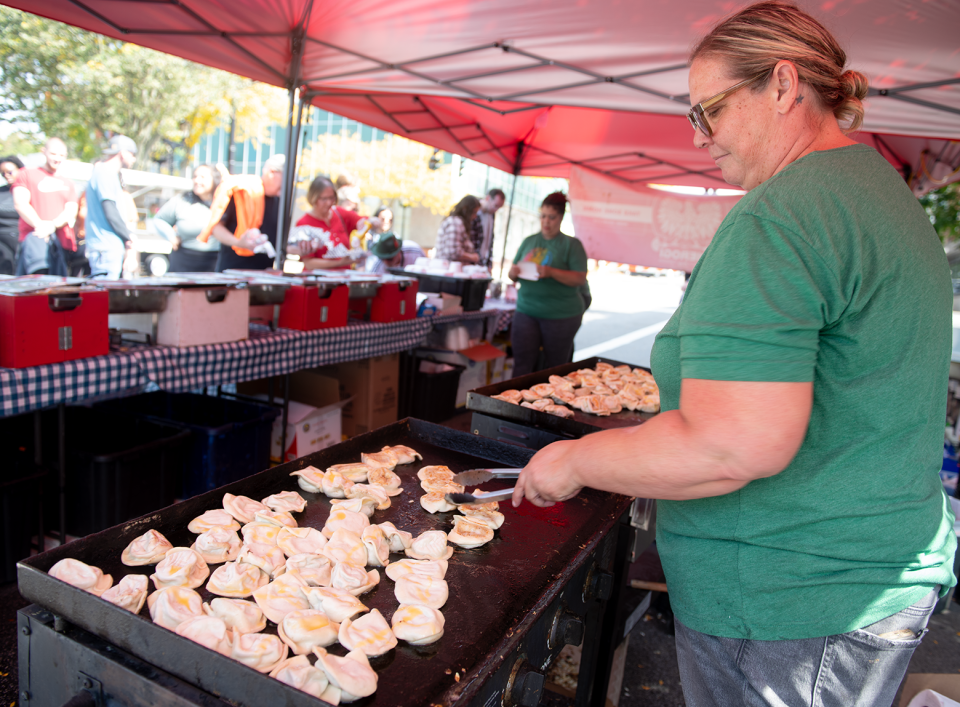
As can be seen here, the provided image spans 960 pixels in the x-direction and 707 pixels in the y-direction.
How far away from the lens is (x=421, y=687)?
108 cm

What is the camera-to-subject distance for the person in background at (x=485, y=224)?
24.8 feet

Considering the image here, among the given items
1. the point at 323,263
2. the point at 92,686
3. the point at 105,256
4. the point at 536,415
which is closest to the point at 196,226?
the point at 105,256

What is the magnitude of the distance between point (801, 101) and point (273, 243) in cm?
511

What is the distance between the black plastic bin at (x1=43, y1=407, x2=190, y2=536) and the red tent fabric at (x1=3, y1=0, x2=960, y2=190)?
238 cm

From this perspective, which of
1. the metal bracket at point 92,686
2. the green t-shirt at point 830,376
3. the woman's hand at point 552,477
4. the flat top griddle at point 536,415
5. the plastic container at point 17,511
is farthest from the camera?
the plastic container at point 17,511

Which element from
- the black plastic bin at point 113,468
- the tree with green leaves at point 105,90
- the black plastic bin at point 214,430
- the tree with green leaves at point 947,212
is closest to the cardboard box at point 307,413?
the black plastic bin at point 214,430

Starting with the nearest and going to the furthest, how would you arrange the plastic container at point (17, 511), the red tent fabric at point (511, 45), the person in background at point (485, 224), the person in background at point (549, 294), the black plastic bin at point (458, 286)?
the plastic container at point (17, 511) → the red tent fabric at point (511, 45) → the person in background at point (549, 294) → the black plastic bin at point (458, 286) → the person in background at point (485, 224)

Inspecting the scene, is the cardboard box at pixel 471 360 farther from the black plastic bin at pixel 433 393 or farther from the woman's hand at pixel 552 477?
the woman's hand at pixel 552 477

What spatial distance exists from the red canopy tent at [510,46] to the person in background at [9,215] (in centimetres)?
318

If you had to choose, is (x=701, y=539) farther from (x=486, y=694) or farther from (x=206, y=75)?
(x=206, y=75)

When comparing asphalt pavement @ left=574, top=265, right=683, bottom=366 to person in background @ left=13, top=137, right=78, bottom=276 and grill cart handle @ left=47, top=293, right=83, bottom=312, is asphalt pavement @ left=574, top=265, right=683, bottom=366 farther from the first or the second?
person in background @ left=13, top=137, right=78, bottom=276

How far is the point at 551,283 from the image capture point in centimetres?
546

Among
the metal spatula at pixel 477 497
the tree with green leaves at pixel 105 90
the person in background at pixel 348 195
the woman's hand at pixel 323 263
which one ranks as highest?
the tree with green leaves at pixel 105 90

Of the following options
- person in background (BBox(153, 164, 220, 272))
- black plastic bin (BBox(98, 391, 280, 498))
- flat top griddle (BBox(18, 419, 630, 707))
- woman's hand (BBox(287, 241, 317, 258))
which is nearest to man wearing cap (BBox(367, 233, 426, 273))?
person in background (BBox(153, 164, 220, 272))
